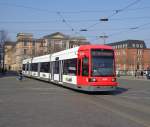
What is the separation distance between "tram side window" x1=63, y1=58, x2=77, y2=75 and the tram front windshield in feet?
7.86

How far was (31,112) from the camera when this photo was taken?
1348 cm

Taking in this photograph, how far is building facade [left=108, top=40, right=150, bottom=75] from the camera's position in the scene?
452 ft

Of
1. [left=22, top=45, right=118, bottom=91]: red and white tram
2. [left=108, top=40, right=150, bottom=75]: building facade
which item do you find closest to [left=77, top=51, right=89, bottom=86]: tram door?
[left=22, top=45, right=118, bottom=91]: red and white tram

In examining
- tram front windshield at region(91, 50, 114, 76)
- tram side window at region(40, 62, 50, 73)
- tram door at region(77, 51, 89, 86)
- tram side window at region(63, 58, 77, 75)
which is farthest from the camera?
tram side window at region(40, 62, 50, 73)

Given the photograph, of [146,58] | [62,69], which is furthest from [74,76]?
[146,58]

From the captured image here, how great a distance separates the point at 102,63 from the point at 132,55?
12072 centimetres

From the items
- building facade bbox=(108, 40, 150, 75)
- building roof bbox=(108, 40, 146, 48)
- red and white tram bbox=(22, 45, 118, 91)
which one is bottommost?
red and white tram bbox=(22, 45, 118, 91)

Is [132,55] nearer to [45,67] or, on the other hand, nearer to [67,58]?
[45,67]

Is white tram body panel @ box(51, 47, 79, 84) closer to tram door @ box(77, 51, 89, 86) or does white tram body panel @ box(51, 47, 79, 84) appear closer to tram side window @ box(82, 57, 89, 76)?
tram door @ box(77, 51, 89, 86)

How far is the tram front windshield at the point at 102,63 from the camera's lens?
908 inches

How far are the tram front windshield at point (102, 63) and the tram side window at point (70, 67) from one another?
2.40 meters

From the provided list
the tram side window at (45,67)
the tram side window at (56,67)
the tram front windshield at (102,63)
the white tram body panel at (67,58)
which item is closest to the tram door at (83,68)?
the tram front windshield at (102,63)

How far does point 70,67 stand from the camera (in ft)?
88.7

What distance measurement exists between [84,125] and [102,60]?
13015 mm
